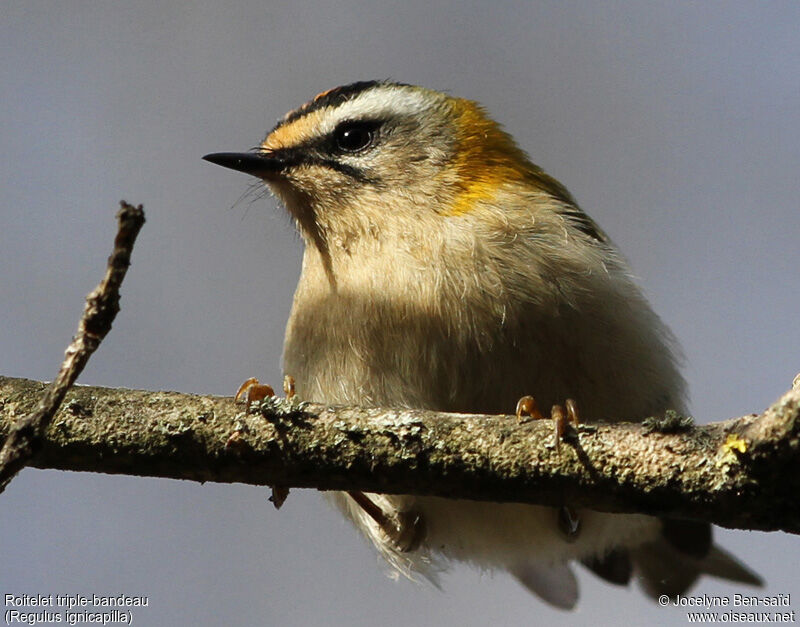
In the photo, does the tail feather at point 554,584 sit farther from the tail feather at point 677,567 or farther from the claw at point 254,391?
the claw at point 254,391

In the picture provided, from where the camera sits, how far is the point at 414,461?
1.83 meters

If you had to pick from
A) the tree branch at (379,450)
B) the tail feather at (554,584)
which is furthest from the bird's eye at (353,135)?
the tail feather at (554,584)

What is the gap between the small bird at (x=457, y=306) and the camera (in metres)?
2.47

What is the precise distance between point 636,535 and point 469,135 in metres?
1.51

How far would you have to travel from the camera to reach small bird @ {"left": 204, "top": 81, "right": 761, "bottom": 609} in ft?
8.12

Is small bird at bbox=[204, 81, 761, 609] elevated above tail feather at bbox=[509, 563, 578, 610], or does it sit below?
above

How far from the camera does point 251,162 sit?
304cm

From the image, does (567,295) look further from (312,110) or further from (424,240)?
(312,110)

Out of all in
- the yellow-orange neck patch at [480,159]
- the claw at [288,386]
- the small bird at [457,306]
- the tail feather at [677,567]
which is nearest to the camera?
the small bird at [457,306]

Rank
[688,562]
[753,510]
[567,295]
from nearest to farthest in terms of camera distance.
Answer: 1. [753,510]
2. [567,295]
3. [688,562]

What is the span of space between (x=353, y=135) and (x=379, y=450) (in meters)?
1.52

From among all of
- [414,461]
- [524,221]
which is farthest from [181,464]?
[524,221]

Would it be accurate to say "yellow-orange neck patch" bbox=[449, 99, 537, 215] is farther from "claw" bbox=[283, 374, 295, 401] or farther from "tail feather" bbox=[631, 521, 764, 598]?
"tail feather" bbox=[631, 521, 764, 598]

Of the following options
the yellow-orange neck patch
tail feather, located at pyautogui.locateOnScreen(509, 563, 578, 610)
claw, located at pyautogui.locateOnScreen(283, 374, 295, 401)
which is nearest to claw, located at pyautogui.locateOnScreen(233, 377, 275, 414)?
claw, located at pyautogui.locateOnScreen(283, 374, 295, 401)
